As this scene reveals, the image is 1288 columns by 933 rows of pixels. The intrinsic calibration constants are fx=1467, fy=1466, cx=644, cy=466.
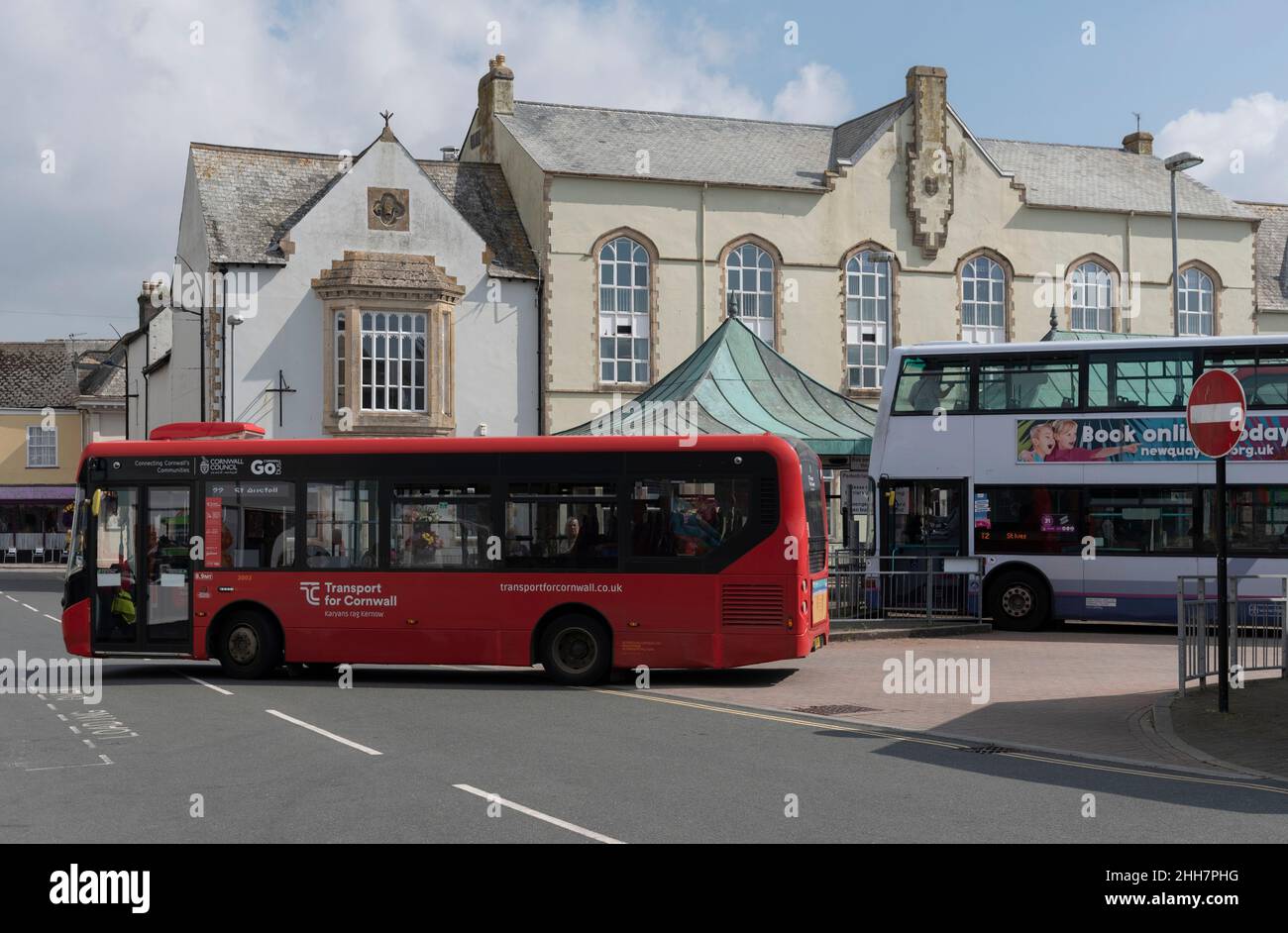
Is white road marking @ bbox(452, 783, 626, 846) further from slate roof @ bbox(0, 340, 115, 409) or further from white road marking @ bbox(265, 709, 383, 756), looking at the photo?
slate roof @ bbox(0, 340, 115, 409)

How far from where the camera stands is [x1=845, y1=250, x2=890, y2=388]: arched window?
42938 millimetres

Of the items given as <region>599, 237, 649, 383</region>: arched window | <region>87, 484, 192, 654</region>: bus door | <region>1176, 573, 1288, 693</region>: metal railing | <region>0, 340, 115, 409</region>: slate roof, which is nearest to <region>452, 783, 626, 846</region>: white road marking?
<region>1176, 573, 1288, 693</region>: metal railing

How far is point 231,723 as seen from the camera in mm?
13008

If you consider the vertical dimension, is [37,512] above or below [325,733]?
above

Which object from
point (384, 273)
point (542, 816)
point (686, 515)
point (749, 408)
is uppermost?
point (384, 273)

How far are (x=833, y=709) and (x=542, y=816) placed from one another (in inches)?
240

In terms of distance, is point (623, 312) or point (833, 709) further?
point (623, 312)

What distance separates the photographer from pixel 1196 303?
149 feet

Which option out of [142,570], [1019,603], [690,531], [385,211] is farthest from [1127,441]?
[385,211]

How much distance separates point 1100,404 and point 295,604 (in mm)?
12654

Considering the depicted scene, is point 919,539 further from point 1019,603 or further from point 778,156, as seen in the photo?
point 778,156

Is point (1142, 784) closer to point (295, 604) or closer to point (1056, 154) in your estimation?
point (295, 604)

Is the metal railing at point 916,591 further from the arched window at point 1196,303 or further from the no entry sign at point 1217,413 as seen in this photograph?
the arched window at point 1196,303

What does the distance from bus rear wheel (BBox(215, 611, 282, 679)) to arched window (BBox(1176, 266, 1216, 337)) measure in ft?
117
